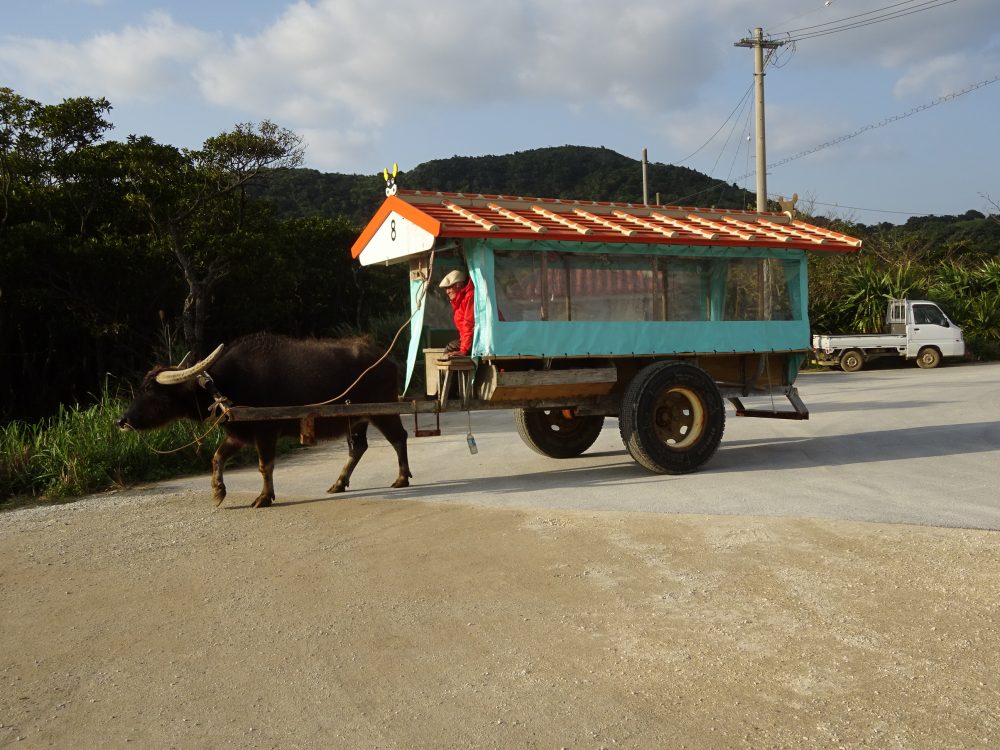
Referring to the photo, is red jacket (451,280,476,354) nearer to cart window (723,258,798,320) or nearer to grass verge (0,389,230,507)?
grass verge (0,389,230,507)

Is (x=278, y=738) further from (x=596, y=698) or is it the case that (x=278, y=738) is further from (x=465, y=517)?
(x=465, y=517)

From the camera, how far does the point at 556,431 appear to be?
10023mm

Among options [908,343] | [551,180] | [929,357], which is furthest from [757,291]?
[551,180]

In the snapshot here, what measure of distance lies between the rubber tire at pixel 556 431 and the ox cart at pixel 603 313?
0.03 metres

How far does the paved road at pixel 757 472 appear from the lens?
7070 mm

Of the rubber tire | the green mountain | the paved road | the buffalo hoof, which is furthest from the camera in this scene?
the green mountain

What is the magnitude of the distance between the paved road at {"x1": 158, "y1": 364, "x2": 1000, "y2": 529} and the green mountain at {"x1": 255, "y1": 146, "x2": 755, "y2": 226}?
23.1 m

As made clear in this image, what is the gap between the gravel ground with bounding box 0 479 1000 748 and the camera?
11.6 feet

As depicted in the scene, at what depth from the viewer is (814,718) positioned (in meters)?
3.49

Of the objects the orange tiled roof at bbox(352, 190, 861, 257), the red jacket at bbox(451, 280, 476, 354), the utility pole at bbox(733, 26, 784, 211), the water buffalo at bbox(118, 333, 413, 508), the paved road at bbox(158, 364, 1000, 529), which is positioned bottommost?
the paved road at bbox(158, 364, 1000, 529)

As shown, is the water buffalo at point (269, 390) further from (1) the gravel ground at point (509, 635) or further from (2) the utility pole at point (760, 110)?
(2) the utility pole at point (760, 110)

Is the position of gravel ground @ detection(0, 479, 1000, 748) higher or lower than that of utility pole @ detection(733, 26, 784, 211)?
lower

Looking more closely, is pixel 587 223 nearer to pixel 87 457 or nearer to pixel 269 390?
pixel 269 390

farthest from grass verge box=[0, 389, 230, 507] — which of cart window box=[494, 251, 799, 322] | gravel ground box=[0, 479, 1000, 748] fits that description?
cart window box=[494, 251, 799, 322]
